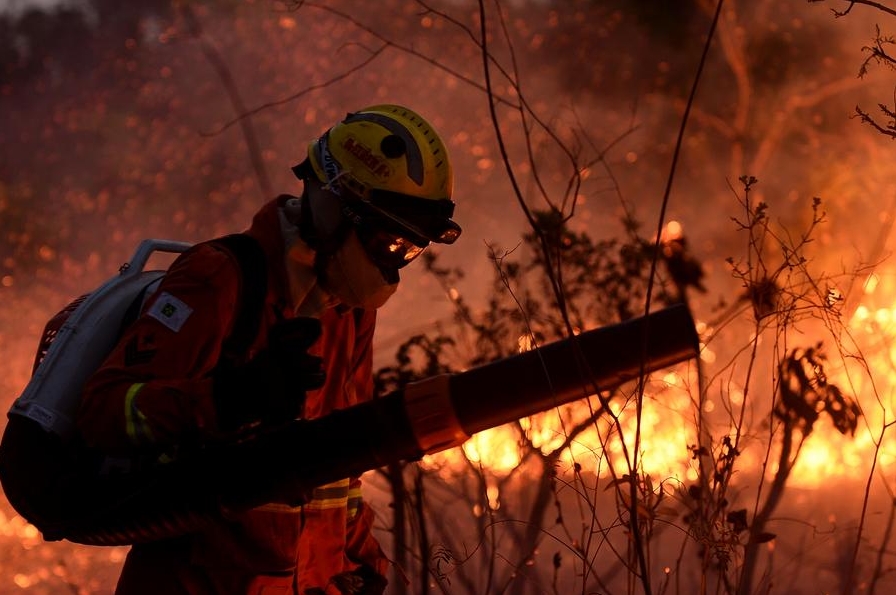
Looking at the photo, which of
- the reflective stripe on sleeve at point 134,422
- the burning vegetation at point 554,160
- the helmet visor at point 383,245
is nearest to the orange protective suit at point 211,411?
the reflective stripe on sleeve at point 134,422

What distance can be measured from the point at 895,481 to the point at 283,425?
607cm

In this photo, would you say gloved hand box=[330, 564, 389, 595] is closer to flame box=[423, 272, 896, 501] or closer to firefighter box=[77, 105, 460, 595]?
firefighter box=[77, 105, 460, 595]

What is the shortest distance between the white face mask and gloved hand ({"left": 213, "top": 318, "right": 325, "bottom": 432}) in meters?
0.51

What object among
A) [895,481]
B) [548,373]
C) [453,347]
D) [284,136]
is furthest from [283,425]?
[895,481]

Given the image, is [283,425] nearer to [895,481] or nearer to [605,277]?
[605,277]

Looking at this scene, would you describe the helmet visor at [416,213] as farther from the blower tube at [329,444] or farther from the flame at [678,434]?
the blower tube at [329,444]

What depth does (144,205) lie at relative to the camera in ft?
27.2

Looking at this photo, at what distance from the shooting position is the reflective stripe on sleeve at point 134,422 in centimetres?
246

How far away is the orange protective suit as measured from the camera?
2.48 metres

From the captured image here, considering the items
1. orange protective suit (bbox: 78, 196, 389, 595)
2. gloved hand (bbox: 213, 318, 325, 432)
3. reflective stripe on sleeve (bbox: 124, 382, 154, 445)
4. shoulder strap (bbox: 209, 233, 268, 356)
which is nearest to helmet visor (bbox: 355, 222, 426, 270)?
orange protective suit (bbox: 78, 196, 389, 595)

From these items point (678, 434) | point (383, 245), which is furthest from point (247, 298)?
point (678, 434)

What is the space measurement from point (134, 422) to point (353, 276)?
75cm

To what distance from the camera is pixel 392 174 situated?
3.04 m

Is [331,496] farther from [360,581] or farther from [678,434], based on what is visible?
[678,434]
